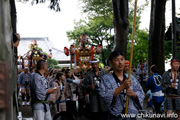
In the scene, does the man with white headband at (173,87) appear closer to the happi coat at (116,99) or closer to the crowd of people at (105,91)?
the crowd of people at (105,91)

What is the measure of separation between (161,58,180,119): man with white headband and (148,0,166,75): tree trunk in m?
4.74

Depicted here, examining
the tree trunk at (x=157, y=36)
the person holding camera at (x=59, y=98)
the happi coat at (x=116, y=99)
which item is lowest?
the person holding camera at (x=59, y=98)

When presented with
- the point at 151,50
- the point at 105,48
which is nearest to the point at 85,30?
the point at 105,48

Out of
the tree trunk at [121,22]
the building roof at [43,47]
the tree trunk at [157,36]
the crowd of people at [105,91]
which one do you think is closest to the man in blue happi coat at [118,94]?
the crowd of people at [105,91]

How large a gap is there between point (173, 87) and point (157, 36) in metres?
5.58

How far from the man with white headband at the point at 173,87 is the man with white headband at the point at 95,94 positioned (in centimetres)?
152

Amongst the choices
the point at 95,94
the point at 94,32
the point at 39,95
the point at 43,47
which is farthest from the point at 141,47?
the point at 43,47

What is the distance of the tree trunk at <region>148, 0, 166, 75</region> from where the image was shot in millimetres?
11172

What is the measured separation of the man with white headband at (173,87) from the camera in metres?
6.18

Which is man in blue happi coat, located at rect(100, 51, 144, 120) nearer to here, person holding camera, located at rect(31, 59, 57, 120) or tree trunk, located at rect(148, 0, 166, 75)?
person holding camera, located at rect(31, 59, 57, 120)

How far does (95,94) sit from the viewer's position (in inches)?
262

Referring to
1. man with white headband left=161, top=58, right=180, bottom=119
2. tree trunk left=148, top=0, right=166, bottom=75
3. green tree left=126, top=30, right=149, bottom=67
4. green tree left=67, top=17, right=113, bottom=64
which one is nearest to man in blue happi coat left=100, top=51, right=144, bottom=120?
man with white headband left=161, top=58, right=180, bottom=119

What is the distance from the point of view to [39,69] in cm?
539

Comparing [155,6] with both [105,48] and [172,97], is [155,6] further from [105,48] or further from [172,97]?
[105,48]
